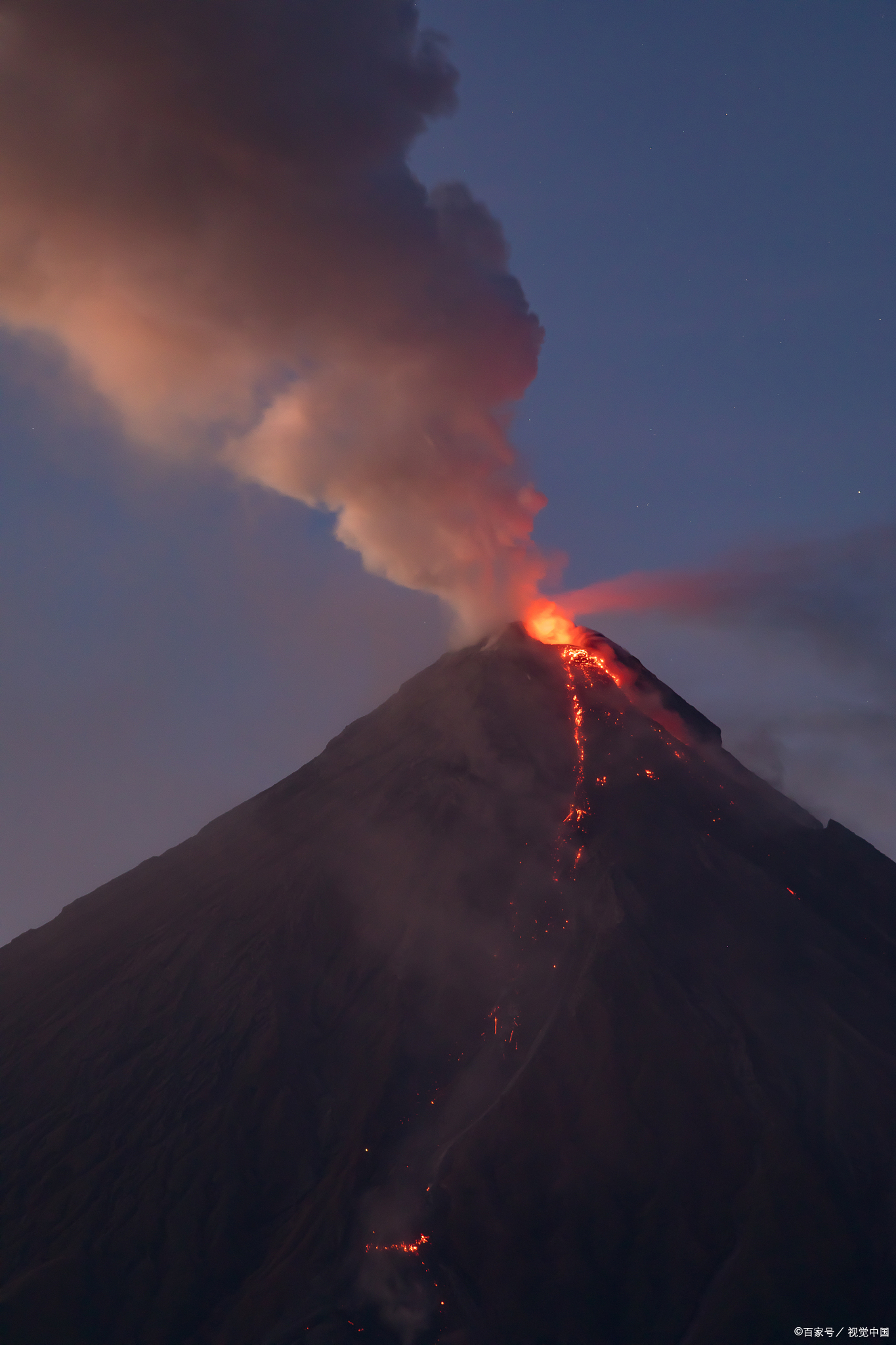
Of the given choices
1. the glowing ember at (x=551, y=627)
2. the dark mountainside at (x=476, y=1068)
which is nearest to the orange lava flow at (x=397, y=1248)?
the dark mountainside at (x=476, y=1068)

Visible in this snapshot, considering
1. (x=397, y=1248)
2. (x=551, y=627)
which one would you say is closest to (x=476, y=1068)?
(x=397, y=1248)

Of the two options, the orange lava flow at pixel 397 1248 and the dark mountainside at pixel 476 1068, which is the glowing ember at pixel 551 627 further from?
the orange lava flow at pixel 397 1248

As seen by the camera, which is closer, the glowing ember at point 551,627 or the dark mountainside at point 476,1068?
the dark mountainside at point 476,1068

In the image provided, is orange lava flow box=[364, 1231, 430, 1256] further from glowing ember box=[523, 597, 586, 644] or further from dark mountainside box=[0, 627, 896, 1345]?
glowing ember box=[523, 597, 586, 644]

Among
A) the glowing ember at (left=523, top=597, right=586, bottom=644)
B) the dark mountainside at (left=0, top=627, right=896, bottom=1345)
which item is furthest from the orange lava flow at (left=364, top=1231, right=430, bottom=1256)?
the glowing ember at (left=523, top=597, right=586, bottom=644)

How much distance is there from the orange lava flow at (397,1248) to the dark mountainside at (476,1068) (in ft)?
0.64

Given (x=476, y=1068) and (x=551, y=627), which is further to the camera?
(x=551, y=627)

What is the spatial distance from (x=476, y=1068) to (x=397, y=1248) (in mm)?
11084

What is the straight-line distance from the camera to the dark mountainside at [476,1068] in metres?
42.3

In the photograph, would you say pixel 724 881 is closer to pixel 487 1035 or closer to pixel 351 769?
pixel 487 1035

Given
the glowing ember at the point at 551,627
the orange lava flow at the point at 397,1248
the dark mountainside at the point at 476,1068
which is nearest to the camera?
the dark mountainside at the point at 476,1068

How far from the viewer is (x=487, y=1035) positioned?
54.6m

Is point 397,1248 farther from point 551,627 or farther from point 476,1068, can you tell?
point 551,627

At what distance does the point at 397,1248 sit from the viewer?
142ft
